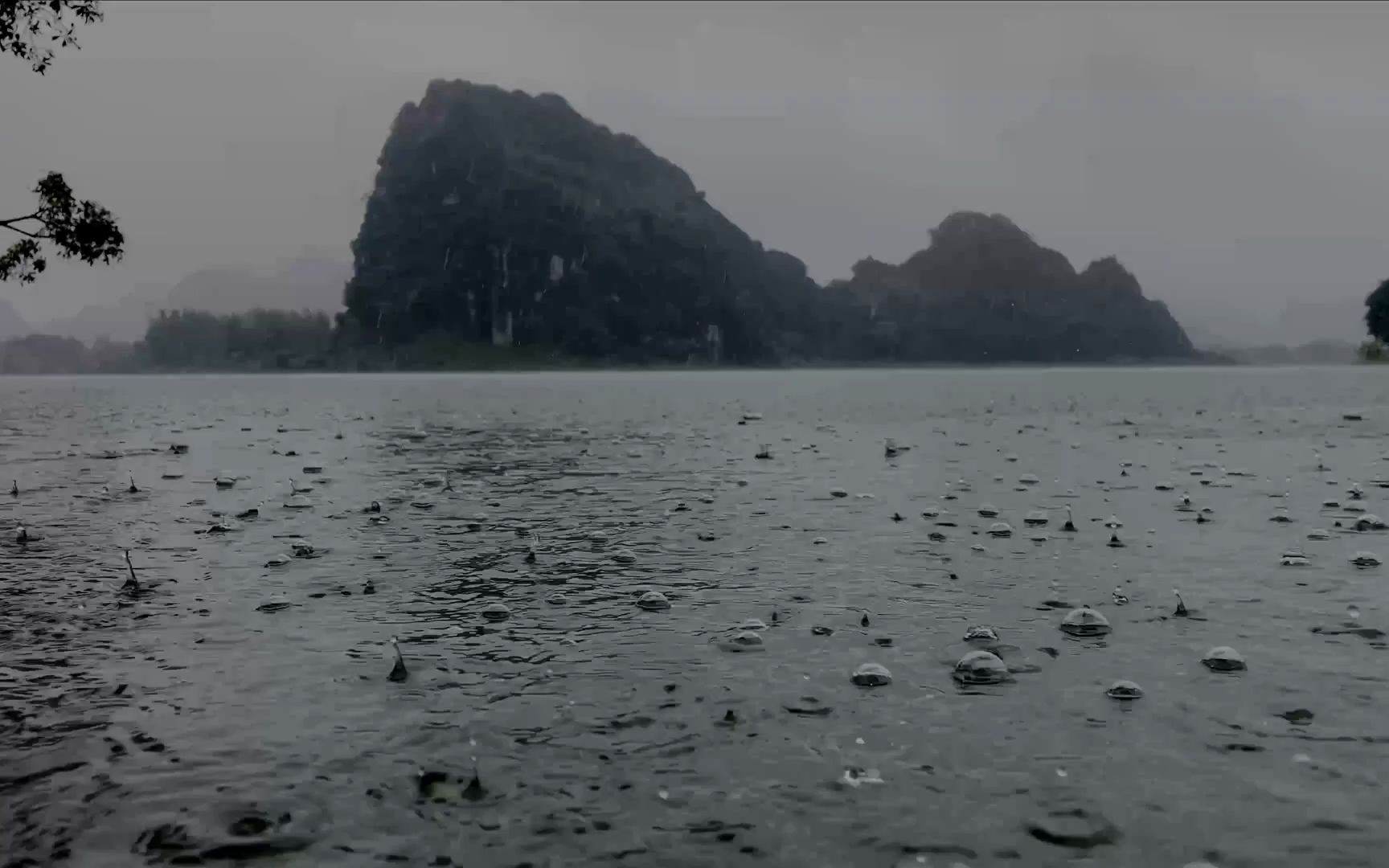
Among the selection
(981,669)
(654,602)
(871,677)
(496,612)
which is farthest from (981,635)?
(496,612)

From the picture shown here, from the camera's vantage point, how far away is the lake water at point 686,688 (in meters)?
6.39

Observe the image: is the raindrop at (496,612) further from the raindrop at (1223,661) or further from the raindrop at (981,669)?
the raindrop at (1223,661)

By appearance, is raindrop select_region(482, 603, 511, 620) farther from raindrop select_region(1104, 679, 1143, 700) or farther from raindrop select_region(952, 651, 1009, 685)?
raindrop select_region(1104, 679, 1143, 700)

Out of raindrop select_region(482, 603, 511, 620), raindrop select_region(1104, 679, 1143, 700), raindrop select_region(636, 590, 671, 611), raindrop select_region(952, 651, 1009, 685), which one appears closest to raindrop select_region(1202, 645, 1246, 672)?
raindrop select_region(1104, 679, 1143, 700)

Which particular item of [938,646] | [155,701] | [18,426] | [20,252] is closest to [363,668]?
[155,701]

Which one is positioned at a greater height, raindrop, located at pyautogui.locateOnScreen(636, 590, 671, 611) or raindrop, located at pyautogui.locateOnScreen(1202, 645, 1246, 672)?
raindrop, located at pyautogui.locateOnScreen(1202, 645, 1246, 672)

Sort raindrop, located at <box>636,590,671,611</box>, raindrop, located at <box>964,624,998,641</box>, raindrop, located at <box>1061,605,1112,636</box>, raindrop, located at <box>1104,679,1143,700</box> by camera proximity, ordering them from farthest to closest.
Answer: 1. raindrop, located at <box>636,590,671,611</box>
2. raindrop, located at <box>1061,605,1112,636</box>
3. raindrop, located at <box>964,624,998,641</box>
4. raindrop, located at <box>1104,679,1143,700</box>

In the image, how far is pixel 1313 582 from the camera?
13328 millimetres

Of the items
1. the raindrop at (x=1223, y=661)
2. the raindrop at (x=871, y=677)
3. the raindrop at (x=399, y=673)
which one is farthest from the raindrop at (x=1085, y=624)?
the raindrop at (x=399, y=673)

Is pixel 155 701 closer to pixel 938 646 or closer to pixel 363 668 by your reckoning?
pixel 363 668

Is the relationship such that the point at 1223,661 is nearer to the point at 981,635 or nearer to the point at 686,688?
the point at 981,635

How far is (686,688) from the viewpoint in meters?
9.21

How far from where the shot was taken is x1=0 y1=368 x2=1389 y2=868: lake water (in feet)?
21.0

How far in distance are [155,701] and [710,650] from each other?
5371 millimetres
